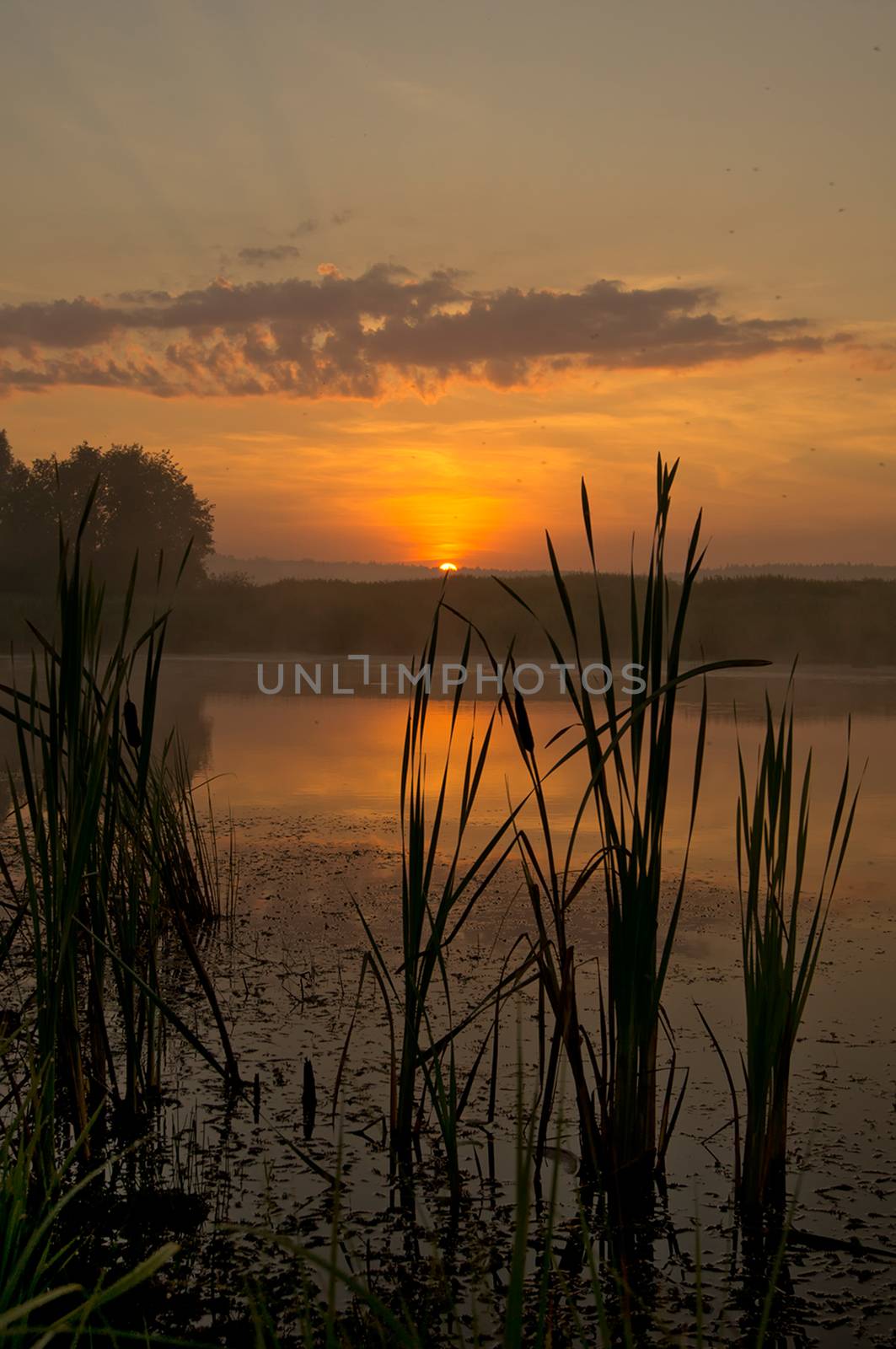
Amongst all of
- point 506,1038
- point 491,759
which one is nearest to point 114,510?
point 491,759

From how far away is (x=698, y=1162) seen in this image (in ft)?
7.30

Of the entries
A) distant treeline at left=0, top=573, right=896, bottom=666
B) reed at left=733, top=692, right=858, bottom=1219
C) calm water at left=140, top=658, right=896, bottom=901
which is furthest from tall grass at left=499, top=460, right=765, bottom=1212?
distant treeline at left=0, top=573, right=896, bottom=666

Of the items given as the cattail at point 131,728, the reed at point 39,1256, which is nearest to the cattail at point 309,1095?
the reed at point 39,1256

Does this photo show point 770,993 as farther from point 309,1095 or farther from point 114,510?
point 114,510

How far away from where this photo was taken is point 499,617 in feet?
81.1

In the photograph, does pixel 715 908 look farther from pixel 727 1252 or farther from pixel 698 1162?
pixel 727 1252

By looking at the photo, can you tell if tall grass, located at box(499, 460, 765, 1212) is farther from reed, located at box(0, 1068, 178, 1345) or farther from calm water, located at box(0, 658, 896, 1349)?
reed, located at box(0, 1068, 178, 1345)

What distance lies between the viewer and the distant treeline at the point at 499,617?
884 inches

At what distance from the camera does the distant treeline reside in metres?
22.5

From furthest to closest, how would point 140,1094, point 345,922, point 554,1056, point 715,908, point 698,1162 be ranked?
point 715,908, point 345,922, point 140,1094, point 698,1162, point 554,1056

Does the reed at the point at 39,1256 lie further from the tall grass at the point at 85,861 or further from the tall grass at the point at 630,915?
the tall grass at the point at 630,915

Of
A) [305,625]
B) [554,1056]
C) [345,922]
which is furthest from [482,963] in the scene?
[305,625]

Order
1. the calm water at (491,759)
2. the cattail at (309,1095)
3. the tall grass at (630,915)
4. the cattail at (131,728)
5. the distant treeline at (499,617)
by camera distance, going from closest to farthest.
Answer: the tall grass at (630,915) < the cattail at (131,728) < the cattail at (309,1095) < the calm water at (491,759) < the distant treeline at (499,617)

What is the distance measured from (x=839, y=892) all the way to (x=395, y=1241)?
9.73 feet
